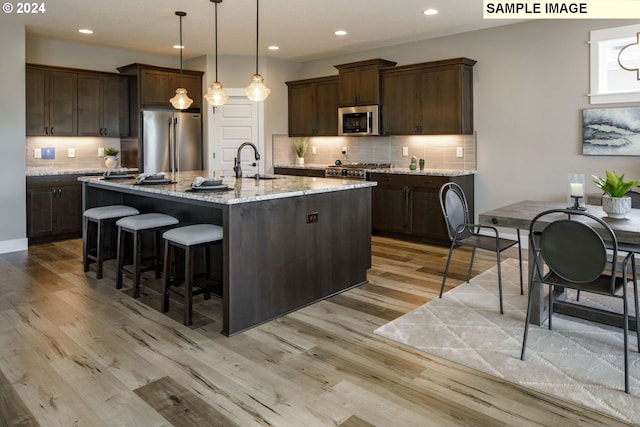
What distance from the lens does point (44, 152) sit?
21.4 feet

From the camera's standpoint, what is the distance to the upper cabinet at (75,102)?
6148 mm

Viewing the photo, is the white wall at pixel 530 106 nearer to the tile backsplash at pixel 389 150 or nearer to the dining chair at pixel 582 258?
the tile backsplash at pixel 389 150

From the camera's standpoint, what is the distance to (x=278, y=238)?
3365 mm

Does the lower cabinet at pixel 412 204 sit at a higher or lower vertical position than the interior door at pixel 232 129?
lower

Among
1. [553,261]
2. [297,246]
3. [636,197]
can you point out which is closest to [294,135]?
[297,246]

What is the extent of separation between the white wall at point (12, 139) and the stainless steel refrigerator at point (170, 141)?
1.64 meters

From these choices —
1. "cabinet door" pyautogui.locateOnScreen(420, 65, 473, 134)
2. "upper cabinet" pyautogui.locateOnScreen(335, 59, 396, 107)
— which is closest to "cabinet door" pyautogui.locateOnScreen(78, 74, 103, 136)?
"upper cabinet" pyautogui.locateOnScreen(335, 59, 396, 107)

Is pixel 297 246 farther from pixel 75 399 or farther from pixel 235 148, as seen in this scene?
pixel 235 148

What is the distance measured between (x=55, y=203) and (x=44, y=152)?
0.95 meters

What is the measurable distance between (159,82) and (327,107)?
8.47 feet

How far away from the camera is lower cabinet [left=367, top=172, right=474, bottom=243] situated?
587 cm

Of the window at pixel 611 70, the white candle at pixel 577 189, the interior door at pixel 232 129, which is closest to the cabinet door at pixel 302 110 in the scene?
the interior door at pixel 232 129

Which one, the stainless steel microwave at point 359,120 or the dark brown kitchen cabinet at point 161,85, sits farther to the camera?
the dark brown kitchen cabinet at point 161,85

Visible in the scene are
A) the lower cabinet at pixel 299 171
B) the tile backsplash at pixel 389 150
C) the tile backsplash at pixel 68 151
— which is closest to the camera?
the tile backsplash at pixel 389 150
